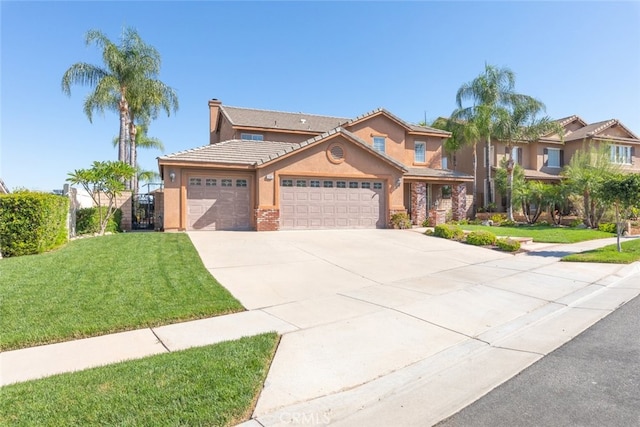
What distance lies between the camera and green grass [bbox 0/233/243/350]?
16.5 ft

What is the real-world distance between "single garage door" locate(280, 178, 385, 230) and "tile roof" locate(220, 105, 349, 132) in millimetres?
6523

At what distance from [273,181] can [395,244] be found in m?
6.73

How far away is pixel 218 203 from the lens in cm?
1697

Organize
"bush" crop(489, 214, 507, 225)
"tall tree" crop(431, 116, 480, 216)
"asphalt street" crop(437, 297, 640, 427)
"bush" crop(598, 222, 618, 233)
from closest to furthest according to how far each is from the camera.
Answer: "asphalt street" crop(437, 297, 640, 427) → "bush" crop(598, 222, 618, 233) → "bush" crop(489, 214, 507, 225) → "tall tree" crop(431, 116, 480, 216)

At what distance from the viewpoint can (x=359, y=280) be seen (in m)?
8.39

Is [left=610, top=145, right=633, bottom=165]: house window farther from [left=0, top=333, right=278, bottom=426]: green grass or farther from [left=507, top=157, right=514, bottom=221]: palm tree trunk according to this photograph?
[left=0, top=333, right=278, bottom=426]: green grass

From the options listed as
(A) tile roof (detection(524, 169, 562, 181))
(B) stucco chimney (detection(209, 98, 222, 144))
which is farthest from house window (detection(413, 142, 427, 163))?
(B) stucco chimney (detection(209, 98, 222, 144))

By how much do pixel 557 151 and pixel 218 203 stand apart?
3032 cm

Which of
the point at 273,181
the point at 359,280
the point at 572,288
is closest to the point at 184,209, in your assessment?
the point at 273,181

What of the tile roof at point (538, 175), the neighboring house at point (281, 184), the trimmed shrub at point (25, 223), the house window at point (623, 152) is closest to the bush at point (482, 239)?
the neighboring house at point (281, 184)

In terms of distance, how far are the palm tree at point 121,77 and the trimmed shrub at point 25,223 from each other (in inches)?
489

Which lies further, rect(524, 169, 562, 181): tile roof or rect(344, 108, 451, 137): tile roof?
rect(524, 169, 562, 181): tile roof

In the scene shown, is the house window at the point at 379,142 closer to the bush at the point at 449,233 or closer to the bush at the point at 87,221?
the bush at the point at 449,233

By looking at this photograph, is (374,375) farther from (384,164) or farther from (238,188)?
(384,164)
